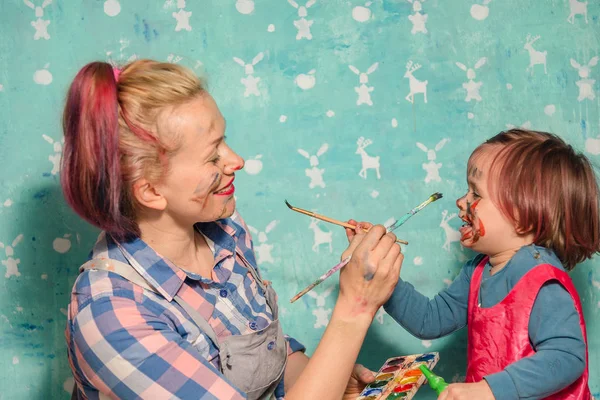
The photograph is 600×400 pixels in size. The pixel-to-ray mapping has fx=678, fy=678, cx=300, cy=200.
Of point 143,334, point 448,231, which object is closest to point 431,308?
point 448,231

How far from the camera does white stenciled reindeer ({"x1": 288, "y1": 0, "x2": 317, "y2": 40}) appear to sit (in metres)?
1.86

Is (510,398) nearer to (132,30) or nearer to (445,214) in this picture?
(445,214)

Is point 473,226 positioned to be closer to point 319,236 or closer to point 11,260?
point 319,236

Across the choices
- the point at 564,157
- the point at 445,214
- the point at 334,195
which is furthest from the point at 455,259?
the point at 564,157

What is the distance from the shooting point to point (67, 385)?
1.96 m

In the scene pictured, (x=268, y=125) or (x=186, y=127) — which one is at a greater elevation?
(x=186, y=127)

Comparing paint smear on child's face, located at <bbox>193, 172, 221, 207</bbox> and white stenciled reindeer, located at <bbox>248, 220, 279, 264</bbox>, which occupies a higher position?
paint smear on child's face, located at <bbox>193, 172, 221, 207</bbox>

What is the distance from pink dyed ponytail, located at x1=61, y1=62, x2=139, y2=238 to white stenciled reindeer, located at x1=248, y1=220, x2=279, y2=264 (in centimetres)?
70

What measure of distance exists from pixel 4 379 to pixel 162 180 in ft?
3.35

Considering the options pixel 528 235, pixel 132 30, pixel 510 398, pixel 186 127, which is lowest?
pixel 510 398

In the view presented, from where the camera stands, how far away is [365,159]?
1919 millimetres

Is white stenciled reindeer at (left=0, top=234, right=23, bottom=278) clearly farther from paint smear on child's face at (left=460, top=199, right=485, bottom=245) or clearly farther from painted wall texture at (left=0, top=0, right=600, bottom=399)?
paint smear on child's face at (left=460, top=199, right=485, bottom=245)

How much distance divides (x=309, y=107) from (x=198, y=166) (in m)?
0.63

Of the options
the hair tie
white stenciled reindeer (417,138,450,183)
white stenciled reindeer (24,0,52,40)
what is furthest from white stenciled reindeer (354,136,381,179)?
white stenciled reindeer (24,0,52,40)
